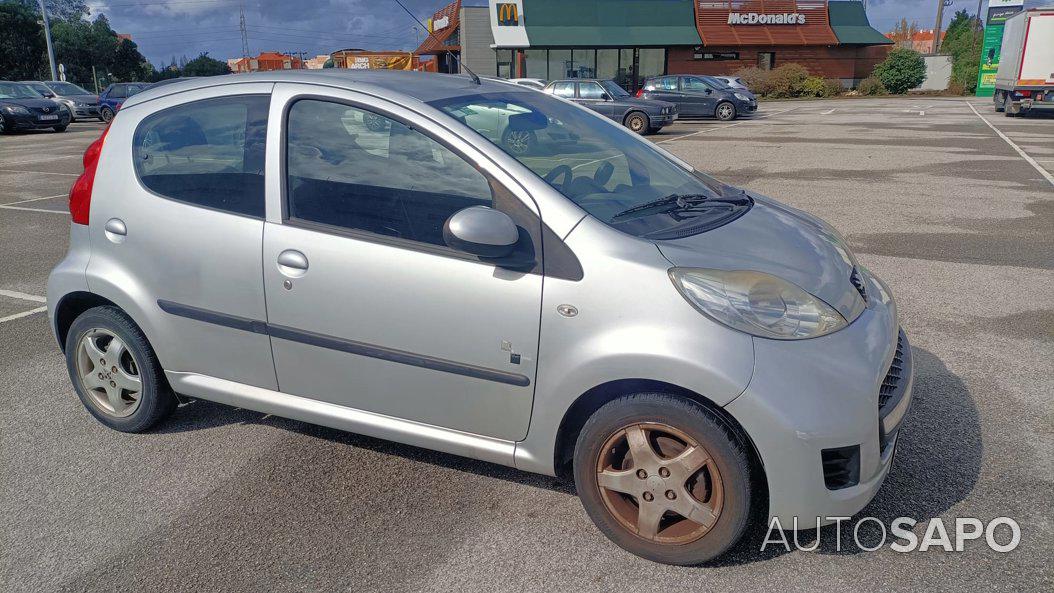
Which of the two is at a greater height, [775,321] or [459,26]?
[459,26]

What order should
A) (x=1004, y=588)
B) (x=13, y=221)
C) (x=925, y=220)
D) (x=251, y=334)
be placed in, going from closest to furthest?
(x=1004, y=588), (x=251, y=334), (x=925, y=220), (x=13, y=221)

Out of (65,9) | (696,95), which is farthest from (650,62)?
(65,9)

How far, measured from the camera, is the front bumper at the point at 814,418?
2641mm

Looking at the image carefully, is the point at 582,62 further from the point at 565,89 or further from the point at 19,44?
the point at 19,44

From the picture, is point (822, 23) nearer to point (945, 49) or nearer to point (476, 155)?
point (945, 49)

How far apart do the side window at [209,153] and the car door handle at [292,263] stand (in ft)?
0.79

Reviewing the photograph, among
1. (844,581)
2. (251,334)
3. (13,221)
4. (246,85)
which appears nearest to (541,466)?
(844,581)

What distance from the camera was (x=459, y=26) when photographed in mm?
48094

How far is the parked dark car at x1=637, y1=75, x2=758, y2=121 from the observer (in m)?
27.5

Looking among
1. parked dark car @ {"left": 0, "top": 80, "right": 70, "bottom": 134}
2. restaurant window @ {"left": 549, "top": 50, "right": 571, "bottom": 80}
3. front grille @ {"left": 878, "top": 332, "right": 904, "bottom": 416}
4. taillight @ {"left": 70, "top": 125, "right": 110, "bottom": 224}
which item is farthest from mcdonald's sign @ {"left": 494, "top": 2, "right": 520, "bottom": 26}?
front grille @ {"left": 878, "top": 332, "right": 904, "bottom": 416}

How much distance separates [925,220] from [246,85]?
799 centimetres

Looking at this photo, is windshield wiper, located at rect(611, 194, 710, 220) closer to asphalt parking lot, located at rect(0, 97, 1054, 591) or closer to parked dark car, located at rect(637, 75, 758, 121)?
asphalt parking lot, located at rect(0, 97, 1054, 591)

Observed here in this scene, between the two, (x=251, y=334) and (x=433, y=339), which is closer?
(x=433, y=339)

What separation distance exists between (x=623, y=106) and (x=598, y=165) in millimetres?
19372
